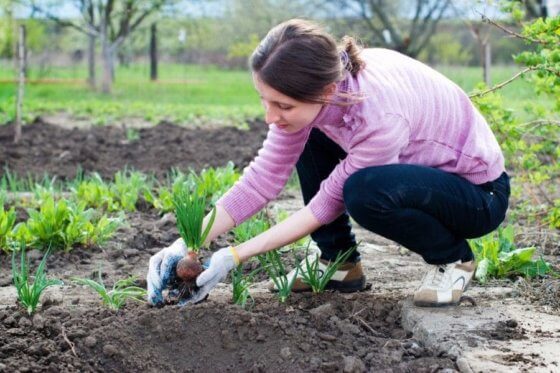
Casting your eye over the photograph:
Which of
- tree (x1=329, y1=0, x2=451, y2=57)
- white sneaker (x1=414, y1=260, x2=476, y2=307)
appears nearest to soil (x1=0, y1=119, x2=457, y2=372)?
white sneaker (x1=414, y1=260, x2=476, y2=307)

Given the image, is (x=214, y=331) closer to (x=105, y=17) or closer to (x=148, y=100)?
(x=148, y=100)

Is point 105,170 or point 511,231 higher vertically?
point 511,231

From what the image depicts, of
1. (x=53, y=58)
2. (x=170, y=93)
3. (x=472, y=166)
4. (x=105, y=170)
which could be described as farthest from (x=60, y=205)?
(x=53, y=58)

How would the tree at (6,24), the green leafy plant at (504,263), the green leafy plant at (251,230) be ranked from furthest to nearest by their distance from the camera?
the tree at (6,24)
the green leafy plant at (251,230)
the green leafy plant at (504,263)

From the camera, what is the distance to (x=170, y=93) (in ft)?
63.3

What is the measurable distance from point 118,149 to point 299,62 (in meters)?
5.42

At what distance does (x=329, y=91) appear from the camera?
2854mm

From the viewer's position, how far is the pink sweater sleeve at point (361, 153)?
2902 millimetres

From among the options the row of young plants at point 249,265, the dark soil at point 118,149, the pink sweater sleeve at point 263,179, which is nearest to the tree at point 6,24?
the dark soil at point 118,149

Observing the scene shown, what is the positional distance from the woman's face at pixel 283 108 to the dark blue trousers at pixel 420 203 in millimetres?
283

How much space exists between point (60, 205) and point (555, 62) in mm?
2330

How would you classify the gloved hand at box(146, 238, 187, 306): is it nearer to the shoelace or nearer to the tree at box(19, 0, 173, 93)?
the shoelace

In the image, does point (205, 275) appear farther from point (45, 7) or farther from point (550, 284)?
point (45, 7)

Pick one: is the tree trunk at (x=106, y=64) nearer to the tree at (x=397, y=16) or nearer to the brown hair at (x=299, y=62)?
the tree at (x=397, y=16)
